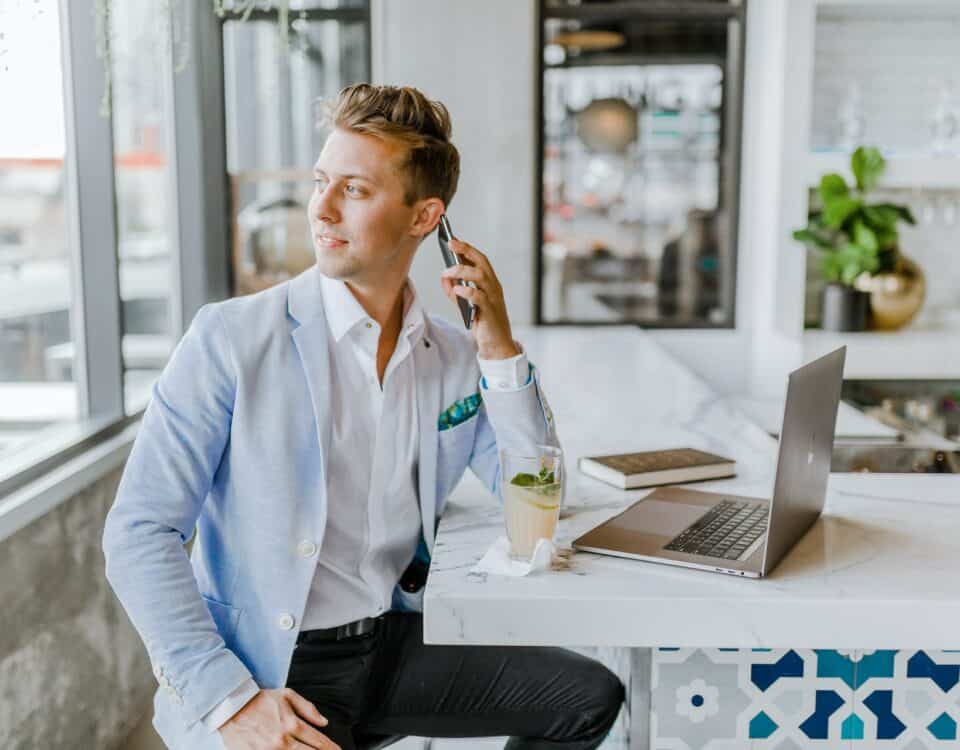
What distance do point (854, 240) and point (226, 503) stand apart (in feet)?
10.5

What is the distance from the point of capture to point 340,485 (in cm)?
157

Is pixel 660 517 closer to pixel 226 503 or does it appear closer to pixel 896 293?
pixel 226 503

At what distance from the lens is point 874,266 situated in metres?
4.05

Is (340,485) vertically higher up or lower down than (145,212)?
lower down

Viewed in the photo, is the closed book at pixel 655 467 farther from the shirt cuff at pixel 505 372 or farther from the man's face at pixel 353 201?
the man's face at pixel 353 201

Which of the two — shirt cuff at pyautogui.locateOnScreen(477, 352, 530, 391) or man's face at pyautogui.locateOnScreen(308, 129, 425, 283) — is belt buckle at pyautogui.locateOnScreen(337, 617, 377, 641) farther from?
man's face at pyautogui.locateOnScreen(308, 129, 425, 283)

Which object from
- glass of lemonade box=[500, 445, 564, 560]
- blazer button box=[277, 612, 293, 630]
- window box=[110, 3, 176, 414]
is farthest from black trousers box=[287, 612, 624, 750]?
window box=[110, 3, 176, 414]

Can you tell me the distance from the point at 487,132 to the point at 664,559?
3.30 metres

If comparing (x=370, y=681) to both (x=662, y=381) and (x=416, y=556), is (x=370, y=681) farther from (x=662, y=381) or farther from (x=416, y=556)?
(x=662, y=381)

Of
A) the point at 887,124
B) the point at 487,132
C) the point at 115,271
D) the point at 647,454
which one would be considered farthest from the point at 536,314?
the point at 647,454

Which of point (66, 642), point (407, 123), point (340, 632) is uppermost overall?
point (407, 123)

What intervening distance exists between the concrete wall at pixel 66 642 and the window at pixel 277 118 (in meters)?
1.72

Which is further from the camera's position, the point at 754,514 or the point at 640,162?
the point at 640,162

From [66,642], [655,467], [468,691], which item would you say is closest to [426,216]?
[655,467]
